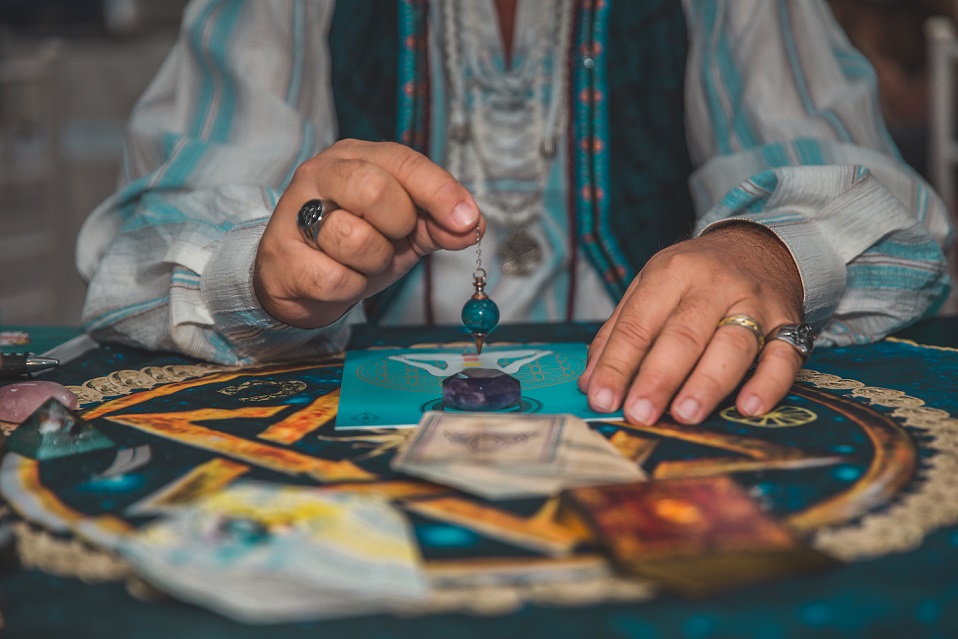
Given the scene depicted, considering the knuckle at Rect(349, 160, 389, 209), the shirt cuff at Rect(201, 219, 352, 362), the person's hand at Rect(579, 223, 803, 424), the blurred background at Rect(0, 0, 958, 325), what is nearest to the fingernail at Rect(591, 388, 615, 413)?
the person's hand at Rect(579, 223, 803, 424)

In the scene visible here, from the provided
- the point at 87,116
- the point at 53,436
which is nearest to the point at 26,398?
the point at 53,436

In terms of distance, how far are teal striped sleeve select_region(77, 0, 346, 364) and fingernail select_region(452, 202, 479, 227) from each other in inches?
9.7

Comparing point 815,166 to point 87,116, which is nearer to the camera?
point 815,166

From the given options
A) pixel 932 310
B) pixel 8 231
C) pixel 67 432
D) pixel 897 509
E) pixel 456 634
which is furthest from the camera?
pixel 8 231

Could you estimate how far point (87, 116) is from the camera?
343cm

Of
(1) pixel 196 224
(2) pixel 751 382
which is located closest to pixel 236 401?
(1) pixel 196 224

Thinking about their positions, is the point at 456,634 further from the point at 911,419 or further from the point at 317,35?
the point at 317,35

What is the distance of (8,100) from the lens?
3438 mm

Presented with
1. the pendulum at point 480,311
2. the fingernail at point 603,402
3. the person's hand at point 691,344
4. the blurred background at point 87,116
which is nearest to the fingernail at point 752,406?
the person's hand at point 691,344

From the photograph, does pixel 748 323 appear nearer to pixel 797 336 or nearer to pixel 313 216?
pixel 797 336

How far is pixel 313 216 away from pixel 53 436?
28 cm

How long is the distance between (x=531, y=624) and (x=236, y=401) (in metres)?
0.44

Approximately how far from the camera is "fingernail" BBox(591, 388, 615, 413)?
736 mm

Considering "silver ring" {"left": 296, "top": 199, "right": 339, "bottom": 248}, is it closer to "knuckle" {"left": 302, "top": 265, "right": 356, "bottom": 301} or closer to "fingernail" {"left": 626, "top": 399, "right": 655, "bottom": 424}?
"knuckle" {"left": 302, "top": 265, "right": 356, "bottom": 301}
